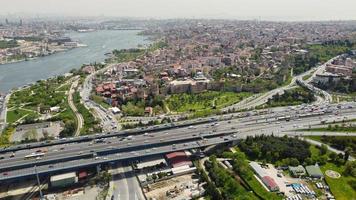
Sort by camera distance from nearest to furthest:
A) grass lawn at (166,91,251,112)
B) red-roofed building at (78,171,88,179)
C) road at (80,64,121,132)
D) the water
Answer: red-roofed building at (78,171,88,179) → road at (80,64,121,132) → grass lawn at (166,91,251,112) → the water

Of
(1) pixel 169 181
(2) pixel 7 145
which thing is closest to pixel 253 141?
(1) pixel 169 181

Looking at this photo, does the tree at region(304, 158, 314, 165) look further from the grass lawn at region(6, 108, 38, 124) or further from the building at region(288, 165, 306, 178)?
the grass lawn at region(6, 108, 38, 124)

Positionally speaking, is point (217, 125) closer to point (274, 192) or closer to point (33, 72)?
point (274, 192)

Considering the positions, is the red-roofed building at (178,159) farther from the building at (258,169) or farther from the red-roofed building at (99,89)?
the red-roofed building at (99,89)

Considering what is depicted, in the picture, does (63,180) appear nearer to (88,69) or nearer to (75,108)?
(75,108)

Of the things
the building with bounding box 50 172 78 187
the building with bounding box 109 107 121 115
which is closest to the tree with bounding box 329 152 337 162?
the building with bounding box 50 172 78 187

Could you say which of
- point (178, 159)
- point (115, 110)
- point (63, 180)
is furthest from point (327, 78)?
point (63, 180)
